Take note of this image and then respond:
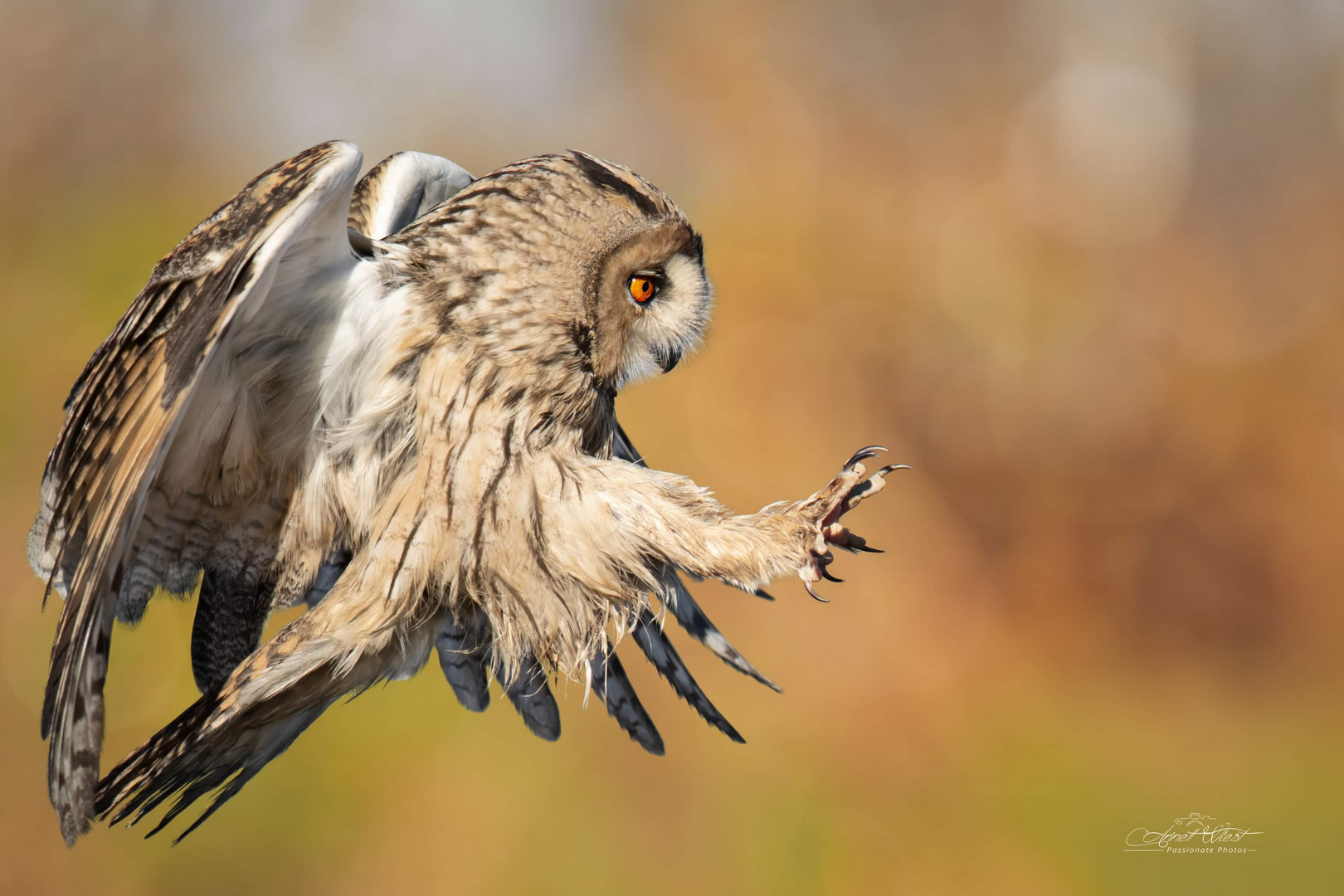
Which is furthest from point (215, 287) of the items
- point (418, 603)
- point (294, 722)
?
point (294, 722)

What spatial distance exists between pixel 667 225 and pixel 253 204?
0.48 metres

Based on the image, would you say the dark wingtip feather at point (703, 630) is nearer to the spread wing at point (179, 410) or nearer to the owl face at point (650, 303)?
the owl face at point (650, 303)

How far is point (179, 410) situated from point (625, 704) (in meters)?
0.83

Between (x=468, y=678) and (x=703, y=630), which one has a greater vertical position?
(x=703, y=630)

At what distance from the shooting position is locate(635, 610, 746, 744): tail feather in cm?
135

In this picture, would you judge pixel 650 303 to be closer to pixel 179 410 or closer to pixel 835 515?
pixel 835 515

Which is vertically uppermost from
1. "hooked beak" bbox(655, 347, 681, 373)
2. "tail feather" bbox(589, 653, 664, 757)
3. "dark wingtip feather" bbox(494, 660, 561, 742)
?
"hooked beak" bbox(655, 347, 681, 373)

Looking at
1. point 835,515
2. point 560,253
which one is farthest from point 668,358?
point 835,515

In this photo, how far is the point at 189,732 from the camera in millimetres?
1043

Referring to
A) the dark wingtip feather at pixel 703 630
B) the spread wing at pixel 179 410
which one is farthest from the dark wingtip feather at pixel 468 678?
the spread wing at pixel 179 410

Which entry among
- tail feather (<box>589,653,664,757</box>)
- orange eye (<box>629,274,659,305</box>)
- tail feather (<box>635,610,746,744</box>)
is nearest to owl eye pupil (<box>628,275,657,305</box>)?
orange eye (<box>629,274,659,305</box>)

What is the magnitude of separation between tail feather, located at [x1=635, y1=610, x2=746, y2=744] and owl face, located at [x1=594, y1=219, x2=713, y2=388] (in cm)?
40

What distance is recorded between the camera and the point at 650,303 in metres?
1.19

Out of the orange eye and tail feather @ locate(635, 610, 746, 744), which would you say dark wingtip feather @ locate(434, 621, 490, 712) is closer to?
tail feather @ locate(635, 610, 746, 744)
